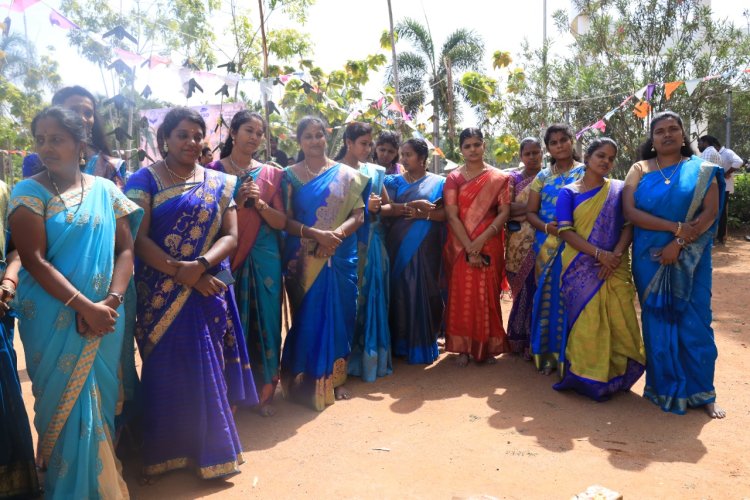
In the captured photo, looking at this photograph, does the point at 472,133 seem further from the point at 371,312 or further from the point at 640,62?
the point at 640,62

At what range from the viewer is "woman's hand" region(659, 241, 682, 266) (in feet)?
12.4

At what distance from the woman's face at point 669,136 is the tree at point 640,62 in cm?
934

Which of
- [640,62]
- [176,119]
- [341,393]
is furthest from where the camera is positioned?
[640,62]

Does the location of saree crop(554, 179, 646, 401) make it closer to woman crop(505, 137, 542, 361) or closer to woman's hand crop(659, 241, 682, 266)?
woman's hand crop(659, 241, 682, 266)

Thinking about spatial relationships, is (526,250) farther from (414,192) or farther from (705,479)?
(705,479)

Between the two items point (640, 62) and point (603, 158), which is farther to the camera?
point (640, 62)

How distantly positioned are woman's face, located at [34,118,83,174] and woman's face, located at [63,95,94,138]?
124cm

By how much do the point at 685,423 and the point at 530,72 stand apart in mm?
13845

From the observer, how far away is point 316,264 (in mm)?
4258

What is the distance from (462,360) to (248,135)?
256 centimetres

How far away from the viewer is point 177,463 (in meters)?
3.14

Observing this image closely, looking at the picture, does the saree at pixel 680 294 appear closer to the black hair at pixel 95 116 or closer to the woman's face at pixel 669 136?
the woman's face at pixel 669 136

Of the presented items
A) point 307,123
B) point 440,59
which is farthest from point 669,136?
point 440,59

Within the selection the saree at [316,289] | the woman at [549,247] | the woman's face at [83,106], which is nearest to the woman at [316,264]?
the saree at [316,289]
